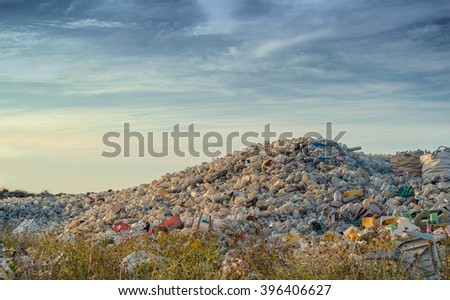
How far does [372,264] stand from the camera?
5973 mm

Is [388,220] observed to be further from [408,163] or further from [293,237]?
[408,163]

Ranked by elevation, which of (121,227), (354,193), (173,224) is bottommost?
(121,227)

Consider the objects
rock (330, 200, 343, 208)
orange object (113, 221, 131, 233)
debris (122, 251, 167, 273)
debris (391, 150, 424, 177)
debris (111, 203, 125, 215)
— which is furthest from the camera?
debris (391, 150, 424, 177)

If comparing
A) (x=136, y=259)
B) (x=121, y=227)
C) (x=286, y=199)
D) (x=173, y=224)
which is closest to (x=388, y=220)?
(x=286, y=199)

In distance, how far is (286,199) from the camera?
11812 mm

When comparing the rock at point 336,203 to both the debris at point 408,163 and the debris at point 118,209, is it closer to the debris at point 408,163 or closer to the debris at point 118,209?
the debris at point 408,163

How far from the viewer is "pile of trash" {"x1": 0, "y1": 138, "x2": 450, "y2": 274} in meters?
10.1

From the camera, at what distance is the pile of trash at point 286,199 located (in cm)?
1008

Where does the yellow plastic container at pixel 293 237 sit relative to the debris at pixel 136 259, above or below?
below

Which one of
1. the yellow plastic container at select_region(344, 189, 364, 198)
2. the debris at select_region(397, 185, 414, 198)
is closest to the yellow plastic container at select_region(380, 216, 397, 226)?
the yellow plastic container at select_region(344, 189, 364, 198)

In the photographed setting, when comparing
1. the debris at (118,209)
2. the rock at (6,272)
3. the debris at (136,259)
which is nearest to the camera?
the rock at (6,272)

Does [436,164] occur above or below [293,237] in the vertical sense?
above

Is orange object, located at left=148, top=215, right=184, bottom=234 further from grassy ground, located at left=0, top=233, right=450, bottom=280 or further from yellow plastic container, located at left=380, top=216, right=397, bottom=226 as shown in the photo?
grassy ground, located at left=0, top=233, right=450, bottom=280

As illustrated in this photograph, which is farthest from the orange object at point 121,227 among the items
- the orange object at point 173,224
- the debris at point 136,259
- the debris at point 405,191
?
the debris at point 405,191
